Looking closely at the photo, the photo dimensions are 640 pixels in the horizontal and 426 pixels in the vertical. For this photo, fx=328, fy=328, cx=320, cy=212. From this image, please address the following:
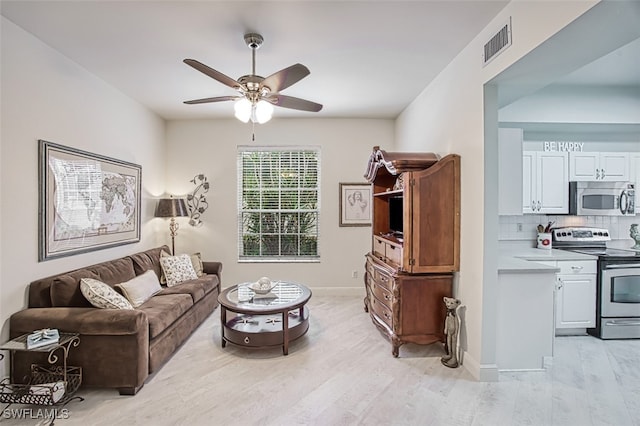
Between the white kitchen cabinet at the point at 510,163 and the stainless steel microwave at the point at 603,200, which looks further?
the stainless steel microwave at the point at 603,200

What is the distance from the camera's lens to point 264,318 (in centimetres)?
381

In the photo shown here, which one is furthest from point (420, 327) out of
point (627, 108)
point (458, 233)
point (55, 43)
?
point (55, 43)

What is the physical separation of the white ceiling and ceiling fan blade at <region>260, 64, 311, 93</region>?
45 cm

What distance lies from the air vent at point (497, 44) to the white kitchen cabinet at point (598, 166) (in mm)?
2231

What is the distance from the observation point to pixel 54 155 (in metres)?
2.91

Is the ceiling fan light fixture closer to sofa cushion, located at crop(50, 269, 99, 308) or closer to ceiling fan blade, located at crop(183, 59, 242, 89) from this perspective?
ceiling fan blade, located at crop(183, 59, 242, 89)

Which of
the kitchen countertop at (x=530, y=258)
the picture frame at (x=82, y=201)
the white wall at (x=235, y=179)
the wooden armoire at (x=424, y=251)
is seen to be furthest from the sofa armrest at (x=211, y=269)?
the kitchen countertop at (x=530, y=258)

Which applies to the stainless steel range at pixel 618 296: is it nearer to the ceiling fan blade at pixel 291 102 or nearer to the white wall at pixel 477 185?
the white wall at pixel 477 185

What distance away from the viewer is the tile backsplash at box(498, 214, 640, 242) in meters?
4.22

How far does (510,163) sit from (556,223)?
1850 mm

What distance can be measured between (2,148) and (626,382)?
17.1ft

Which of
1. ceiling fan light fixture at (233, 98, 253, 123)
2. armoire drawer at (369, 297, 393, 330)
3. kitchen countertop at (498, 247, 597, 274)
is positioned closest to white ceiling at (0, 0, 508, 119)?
ceiling fan light fixture at (233, 98, 253, 123)

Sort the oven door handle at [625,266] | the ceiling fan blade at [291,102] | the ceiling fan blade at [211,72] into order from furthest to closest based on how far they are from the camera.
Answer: the oven door handle at [625,266] → the ceiling fan blade at [291,102] → the ceiling fan blade at [211,72]

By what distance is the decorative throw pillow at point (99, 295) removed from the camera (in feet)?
8.93
